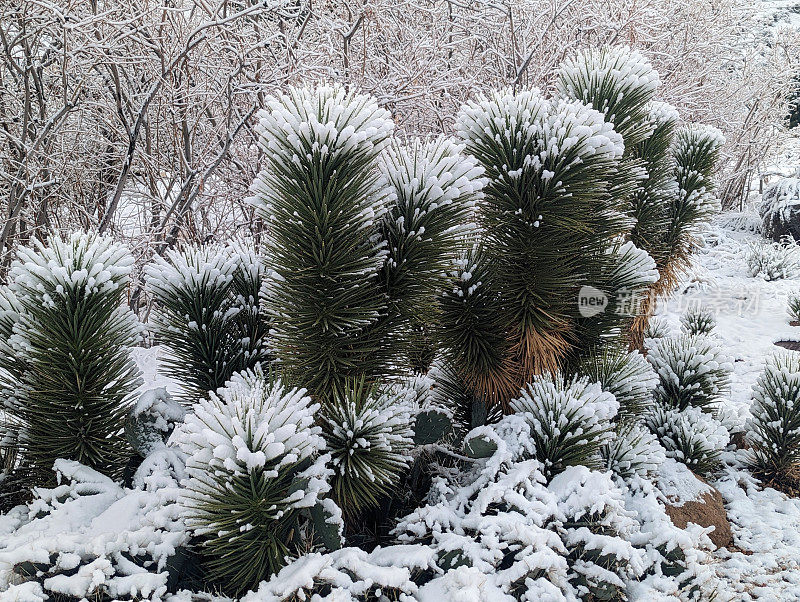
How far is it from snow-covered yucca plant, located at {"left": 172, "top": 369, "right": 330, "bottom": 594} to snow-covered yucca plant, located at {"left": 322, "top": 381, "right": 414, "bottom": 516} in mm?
129

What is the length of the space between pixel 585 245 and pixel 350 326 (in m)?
1.09

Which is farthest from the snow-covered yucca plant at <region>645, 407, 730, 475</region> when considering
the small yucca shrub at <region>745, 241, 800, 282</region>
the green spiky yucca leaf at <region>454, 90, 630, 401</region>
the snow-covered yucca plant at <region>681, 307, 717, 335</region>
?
the small yucca shrub at <region>745, 241, 800, 282</region>

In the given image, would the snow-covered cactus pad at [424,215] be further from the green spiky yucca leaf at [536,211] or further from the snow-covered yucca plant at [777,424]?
the snow-covered yucca plant at [777,424]

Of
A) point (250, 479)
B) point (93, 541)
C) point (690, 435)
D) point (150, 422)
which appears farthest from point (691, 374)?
point (93, 541)

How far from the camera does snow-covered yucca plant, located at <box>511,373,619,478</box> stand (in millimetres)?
2240

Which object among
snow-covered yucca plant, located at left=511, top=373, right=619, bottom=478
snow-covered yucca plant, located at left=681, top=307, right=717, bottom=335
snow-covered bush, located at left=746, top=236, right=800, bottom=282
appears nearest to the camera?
snow-covered yucca plant, located at left=511, top=373, right=619, bottom=478

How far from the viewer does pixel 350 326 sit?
191 centimetres

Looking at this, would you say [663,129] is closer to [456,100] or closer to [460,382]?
[460,382]

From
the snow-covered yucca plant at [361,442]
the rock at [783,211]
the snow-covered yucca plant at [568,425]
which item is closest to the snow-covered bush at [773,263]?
the rock at [783,211]

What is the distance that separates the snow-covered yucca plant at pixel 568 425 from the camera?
7.35 feet

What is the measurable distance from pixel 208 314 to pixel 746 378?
516 cm

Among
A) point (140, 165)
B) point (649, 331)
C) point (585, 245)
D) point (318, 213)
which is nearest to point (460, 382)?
point (585, 245)

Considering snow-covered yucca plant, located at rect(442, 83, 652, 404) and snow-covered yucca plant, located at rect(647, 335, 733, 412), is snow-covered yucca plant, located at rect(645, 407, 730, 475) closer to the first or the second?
snow-covered yucca plant, located at rect(647, 335, 733, 412)

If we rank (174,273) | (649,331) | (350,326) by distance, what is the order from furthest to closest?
(649,331), (174,273), (350,326)
